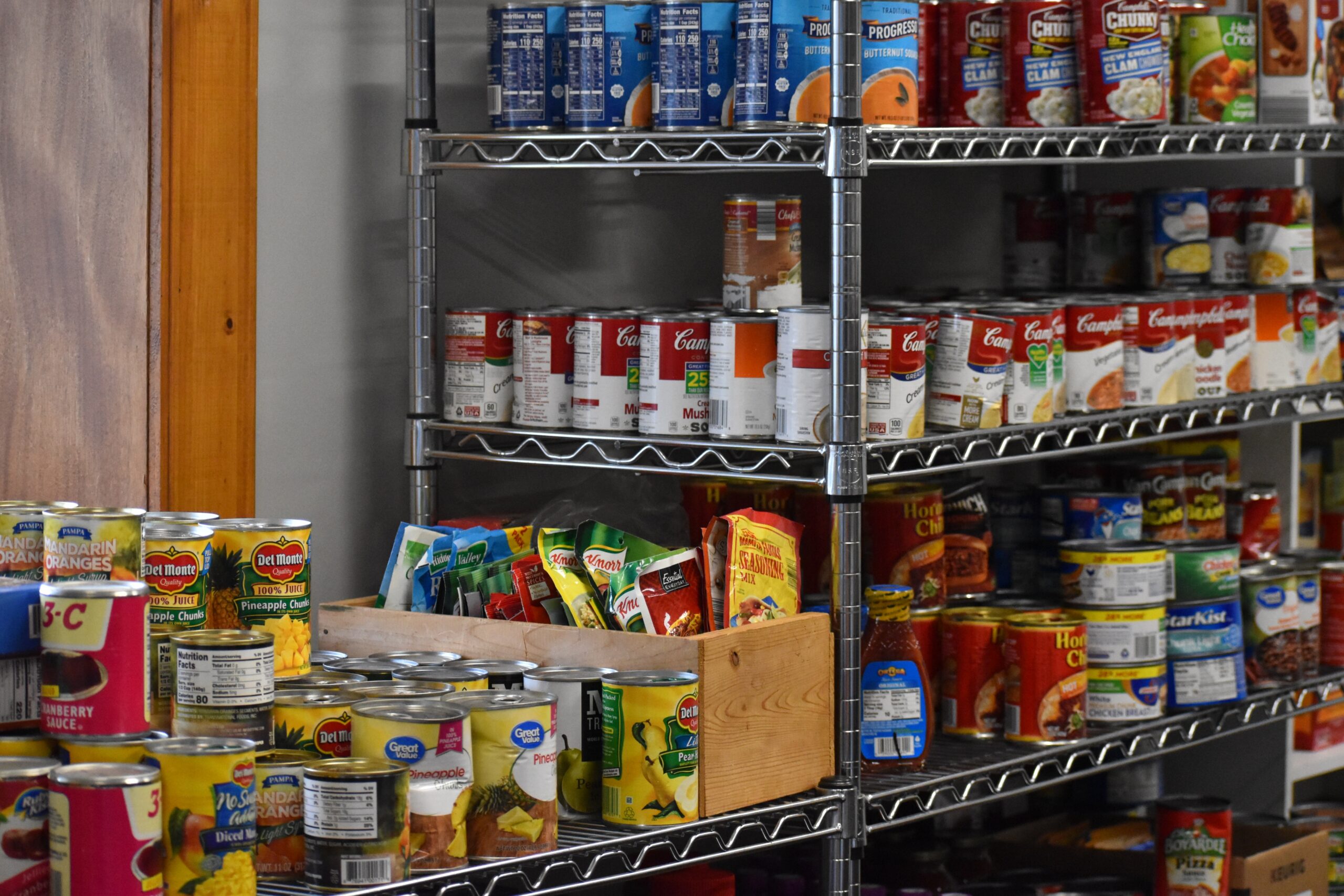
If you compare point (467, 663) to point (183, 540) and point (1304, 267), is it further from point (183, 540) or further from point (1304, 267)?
point (1304, 267)

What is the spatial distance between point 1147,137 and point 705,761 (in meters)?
1.30

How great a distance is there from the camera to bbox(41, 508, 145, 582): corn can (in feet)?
5.73

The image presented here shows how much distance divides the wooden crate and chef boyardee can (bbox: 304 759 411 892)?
0.48 m

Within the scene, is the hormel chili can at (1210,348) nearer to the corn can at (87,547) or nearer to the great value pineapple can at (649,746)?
the great value pineapple can at (649,746)

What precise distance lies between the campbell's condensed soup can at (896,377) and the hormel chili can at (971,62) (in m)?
0.43

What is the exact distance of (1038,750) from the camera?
258 centimetres

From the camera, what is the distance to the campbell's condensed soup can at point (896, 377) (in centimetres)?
230

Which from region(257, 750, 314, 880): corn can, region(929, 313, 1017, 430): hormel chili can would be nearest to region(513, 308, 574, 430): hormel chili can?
region(929, 313, 1017, 430): hormel chili can

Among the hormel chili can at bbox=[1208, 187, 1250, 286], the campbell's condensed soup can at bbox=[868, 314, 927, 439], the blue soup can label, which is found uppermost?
the hormel chili can at bbox=[1208, 187, 1250, 286]

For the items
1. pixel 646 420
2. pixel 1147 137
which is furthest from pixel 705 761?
pixel 1147 137

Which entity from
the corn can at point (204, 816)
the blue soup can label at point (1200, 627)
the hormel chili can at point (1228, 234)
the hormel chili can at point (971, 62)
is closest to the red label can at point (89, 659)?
the corn can at point (204, 816)

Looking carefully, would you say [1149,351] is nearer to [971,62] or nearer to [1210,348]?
[1210,348]

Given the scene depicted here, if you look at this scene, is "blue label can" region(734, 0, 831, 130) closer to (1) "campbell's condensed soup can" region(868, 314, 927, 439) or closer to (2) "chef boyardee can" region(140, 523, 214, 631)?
(1) "campbell's condensed soup can" region(868, 314, 927, 439)

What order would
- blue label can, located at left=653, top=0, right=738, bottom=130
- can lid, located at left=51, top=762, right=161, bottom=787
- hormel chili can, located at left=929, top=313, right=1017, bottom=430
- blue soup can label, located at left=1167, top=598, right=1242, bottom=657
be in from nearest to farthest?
can lid, located at left=51, top=762, right=161, bottom=787, blue label can, located at left=653, top=0, right=738, bottom=130, hormel chili can, located at left=929, top=313, right=1017, bottom=430, blue soup can label, located at left=1167, top=598, right=1242, bottom=657
